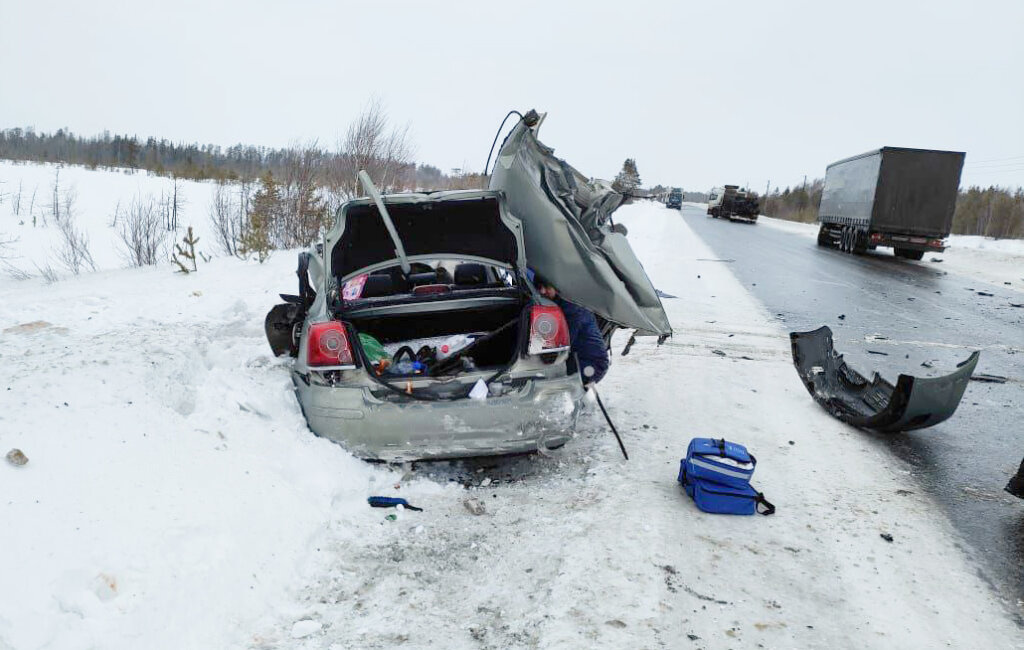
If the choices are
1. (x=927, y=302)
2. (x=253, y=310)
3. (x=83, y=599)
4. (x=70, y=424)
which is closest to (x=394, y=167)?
(x=253, y=310)

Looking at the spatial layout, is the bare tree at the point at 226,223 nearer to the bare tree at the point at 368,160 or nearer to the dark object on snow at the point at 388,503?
the bare tree at the point at 368,160

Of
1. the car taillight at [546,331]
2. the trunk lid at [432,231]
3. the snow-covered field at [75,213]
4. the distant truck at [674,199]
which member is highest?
the distant truck at [674,199]

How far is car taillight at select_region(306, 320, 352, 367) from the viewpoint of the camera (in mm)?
3891

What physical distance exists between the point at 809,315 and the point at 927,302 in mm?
3627

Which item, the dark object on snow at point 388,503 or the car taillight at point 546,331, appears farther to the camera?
the car taillight at point 546,331

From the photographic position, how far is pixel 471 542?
330 centimetres

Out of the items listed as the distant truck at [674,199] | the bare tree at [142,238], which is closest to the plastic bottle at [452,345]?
the bare tree at [142,238]

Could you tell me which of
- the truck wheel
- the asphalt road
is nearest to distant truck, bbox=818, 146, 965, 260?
the truck wheel

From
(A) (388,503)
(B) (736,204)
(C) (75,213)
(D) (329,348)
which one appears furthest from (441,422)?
(B) (736,204)

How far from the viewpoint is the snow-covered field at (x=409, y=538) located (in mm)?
2545

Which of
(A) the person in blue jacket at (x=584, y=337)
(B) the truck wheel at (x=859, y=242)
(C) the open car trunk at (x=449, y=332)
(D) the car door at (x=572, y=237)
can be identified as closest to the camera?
(C) the open car trunk at (x=449, y=332)

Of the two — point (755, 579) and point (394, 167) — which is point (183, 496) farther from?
point (394, 167)

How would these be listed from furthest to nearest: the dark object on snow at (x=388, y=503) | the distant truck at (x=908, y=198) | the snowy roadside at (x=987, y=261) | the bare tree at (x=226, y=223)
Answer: the distant truck at (x=908, y=198) → the bare tree at (x=226, y=223) → the snowy roadside at (x=987, y=261) → the dark object on snow at (x=388, y=503)

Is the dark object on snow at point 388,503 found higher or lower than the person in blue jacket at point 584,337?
lower
